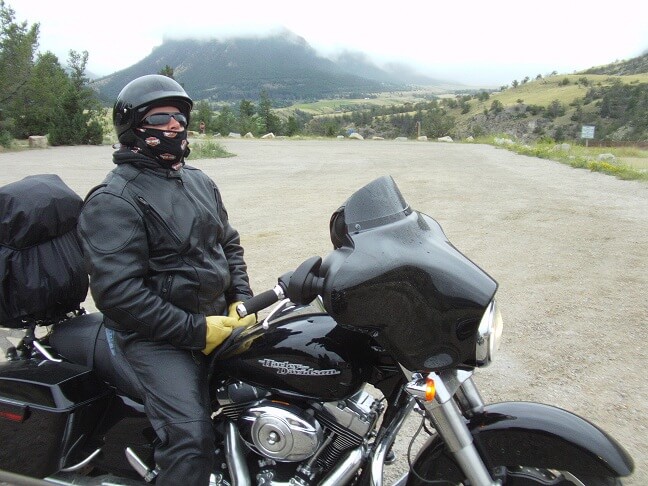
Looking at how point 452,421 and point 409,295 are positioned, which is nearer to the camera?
point 409,295

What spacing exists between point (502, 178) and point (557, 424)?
12.3 meters

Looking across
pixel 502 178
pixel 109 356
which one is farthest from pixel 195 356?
pixel 502 178

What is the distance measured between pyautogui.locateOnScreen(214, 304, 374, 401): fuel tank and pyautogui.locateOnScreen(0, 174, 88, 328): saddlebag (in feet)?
2.90

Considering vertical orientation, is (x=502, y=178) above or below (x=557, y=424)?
below

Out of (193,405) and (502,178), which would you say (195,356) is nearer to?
(193,405)

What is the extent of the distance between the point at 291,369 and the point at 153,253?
73 cm

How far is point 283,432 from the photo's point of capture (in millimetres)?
1864

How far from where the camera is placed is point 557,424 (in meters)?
1.79

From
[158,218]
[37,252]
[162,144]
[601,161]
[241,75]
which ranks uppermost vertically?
[241,75]

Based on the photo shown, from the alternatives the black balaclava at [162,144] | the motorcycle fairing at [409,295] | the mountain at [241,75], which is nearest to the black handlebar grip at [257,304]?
the motorcycle fairing at [409,295]

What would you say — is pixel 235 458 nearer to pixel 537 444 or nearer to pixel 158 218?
pixel 158 218

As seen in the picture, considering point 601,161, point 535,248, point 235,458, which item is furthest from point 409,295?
point 601,161

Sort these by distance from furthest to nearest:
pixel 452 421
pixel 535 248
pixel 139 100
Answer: pixel 535 248, pixel 139 100, pixel 452 421

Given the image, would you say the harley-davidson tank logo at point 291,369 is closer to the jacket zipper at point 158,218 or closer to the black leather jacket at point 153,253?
the black leather jacket at point 153,253
